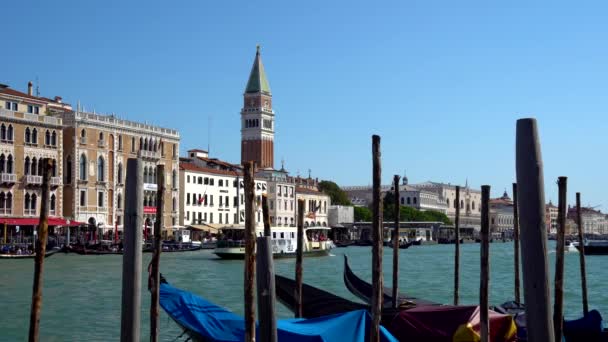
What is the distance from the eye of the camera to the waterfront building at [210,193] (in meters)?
39.0

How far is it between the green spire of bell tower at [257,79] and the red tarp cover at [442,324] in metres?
51.7

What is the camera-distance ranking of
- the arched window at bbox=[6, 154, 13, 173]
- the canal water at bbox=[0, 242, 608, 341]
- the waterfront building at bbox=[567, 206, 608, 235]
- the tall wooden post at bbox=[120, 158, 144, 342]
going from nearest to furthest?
1. the tall wooden post at bbox=[120, 158, 144, 342]
2. the canal water at bbox=[0, 242, 608, 341]
3. the arched window at bbox=[6, 154, 13, 173]
4. the waterfront building at bbox=[567, 206, 608, 235]

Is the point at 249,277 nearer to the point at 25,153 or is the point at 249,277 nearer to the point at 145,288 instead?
the point at 145,288

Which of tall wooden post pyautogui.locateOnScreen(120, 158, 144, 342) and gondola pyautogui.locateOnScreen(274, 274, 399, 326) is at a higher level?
tall wooden post pyautogui.locateOnScreen(120, 158, 144, 342)

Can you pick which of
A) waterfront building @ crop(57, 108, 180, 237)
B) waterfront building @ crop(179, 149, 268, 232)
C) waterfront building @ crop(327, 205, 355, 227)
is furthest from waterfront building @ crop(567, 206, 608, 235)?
waterfront building @ crop(57, 108, 180, 237)

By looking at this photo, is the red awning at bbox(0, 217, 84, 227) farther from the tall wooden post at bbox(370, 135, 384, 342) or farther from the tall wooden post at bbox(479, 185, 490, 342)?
the tall wooden post at bbox(370, 135, 384, 342)

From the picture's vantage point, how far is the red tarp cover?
7.12 m

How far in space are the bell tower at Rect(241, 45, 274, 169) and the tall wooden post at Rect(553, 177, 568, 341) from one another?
48883 millimetres

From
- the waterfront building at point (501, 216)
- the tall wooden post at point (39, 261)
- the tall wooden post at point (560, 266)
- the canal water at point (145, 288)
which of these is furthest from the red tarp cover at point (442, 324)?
the waterfront building at point (501, 216)

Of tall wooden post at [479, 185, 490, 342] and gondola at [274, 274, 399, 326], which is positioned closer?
tall wooden post at [479, 185, 490, 342]

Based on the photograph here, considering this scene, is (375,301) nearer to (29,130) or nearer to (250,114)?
(29,130)

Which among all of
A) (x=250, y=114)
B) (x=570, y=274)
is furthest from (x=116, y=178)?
(x=250, y=114)

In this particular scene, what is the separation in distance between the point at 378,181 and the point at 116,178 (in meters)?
28.5

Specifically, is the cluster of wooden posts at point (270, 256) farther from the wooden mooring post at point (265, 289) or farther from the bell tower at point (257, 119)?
the bell tower at point (257, 119)
